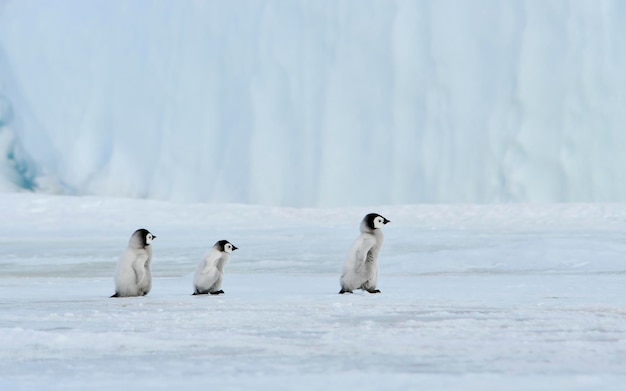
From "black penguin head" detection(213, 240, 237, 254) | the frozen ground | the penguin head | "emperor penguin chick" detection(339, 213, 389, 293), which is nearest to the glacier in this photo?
the frozen ground

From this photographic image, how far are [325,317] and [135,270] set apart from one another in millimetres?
1887

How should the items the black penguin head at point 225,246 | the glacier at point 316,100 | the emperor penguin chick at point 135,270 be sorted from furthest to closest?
the glacier at point 316,100
the black penguin head at point 225,246
the emperor penguin chick at point 135,270

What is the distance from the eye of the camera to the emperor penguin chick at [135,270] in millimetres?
6172

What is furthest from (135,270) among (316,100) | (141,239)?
(316,100)

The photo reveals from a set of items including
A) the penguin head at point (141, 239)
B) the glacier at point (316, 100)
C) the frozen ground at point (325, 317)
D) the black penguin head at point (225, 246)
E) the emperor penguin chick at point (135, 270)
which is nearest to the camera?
the frozen ground at point (325, 317)

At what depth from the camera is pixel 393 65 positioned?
14.2 meters

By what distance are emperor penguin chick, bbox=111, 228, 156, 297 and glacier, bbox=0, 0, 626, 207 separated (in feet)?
25.7

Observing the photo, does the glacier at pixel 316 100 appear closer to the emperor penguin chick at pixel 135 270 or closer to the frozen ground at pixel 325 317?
the frozen ground at pixel 325 317

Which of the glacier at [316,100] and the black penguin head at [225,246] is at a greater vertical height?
the glacier at [316,100]

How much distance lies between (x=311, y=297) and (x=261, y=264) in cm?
331

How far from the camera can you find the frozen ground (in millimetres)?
3018

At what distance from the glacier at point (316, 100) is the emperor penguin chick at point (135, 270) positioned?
7.84 m

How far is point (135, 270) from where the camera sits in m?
6.21

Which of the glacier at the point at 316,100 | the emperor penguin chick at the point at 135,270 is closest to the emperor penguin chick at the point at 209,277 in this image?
the emperor penguin chick at the point at 135,270
